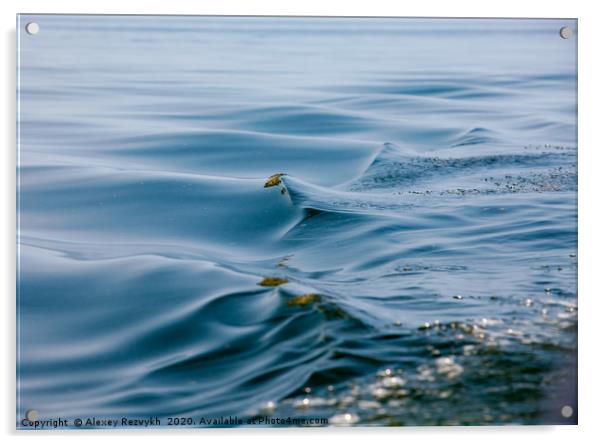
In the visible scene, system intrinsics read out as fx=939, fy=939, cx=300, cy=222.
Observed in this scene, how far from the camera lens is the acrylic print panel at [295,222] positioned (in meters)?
2.74

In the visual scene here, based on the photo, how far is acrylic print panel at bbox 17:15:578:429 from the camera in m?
2.74

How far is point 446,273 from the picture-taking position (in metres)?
3.03

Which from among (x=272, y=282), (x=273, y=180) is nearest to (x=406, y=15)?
(x=273, y=180)

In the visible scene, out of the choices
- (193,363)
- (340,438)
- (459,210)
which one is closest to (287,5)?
(459,210)

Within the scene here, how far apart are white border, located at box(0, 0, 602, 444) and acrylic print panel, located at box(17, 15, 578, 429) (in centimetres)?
4

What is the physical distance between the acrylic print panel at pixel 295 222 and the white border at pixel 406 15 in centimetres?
4

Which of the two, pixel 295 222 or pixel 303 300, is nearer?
pixel 303 300

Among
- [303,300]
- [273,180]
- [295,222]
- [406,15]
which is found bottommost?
[303,300]

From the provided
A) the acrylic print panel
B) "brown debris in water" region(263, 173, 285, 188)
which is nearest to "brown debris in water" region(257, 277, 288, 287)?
the acrylic print panel

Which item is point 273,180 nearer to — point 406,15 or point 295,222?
point 295,222

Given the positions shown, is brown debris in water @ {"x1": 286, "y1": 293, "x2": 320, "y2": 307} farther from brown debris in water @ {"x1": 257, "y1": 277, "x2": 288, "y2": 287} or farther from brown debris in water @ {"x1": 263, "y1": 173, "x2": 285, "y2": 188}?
brown debris in water @ {"x1": 263, "y1": 173, "x2": 285, "y2": 188}

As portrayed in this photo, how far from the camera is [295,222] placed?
3281 mm

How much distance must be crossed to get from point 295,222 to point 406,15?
80 centimetres
